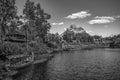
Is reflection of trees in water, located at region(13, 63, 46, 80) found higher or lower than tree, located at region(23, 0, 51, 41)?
lower

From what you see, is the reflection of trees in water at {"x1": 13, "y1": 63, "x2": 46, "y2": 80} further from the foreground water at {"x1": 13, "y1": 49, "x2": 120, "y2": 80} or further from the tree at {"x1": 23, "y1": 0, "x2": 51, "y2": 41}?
the tree at {"x1": 23, "y1": 0, "x2": 51, "y2": 41}

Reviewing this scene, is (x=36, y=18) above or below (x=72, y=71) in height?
above

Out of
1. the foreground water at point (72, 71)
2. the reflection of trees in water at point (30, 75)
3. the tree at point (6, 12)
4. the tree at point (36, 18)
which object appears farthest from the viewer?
the tree at point (36, 18)

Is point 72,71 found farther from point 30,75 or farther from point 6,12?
point 6,12

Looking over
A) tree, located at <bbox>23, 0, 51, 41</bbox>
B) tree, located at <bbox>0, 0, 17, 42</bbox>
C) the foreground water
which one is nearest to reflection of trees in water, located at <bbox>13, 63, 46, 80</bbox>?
the foreground water

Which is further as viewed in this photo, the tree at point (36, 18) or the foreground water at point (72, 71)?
the tree at point (36, 18)

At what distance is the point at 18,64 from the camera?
48875 mm

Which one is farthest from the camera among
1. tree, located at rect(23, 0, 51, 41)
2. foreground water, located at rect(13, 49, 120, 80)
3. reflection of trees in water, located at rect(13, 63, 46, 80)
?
tree, located at rect(23, 0, 51, 41)

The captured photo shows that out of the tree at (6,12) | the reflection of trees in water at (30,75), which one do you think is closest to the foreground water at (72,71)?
the reflection of trees in water at (30,75)

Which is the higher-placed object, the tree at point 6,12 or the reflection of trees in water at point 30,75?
the tree at point 6,12

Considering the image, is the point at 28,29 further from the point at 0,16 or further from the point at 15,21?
the point at 0,16

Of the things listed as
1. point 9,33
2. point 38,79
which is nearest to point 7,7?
point 9,33

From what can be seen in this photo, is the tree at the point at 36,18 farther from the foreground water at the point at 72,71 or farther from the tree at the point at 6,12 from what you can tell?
the foreground water at the point at 72,71

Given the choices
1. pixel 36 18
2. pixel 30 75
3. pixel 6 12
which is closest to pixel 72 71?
pixel 30 75
